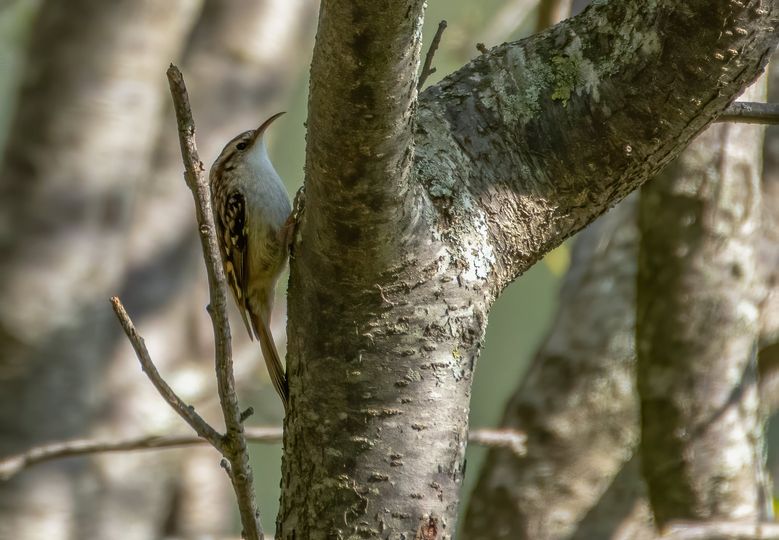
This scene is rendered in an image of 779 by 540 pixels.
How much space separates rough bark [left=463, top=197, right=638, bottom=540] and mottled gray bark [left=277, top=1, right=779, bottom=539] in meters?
2.33

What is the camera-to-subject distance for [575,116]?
72.3 inches

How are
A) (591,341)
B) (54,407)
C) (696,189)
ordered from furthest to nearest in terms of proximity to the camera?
(54,407) < (591,341) < (696,189)

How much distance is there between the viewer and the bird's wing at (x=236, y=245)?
3918 mm

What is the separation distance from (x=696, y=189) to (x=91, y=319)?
9.14ft

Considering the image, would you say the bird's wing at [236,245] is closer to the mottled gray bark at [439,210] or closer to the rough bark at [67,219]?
the rough bark at [67,219]

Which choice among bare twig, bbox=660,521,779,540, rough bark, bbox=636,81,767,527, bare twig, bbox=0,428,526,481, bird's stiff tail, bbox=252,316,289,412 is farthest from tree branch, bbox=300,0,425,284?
rough bark, bbox=636,81,767,527

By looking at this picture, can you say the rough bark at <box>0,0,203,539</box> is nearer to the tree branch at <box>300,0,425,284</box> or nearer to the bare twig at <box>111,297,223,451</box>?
the bare twig at <box>111,297,223,451</box>

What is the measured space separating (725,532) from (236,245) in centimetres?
211

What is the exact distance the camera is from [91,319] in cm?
469

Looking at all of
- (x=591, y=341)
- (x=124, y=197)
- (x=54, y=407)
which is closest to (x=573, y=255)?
(x=591, y=341)

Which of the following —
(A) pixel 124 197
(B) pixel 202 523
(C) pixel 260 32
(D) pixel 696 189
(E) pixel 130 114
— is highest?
(C) pixel 260 32

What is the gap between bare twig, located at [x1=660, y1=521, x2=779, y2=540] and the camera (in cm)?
253

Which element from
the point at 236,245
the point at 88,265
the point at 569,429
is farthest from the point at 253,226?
the point at 569,429

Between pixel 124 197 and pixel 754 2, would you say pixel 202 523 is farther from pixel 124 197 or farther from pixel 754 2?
pixel 754 2
